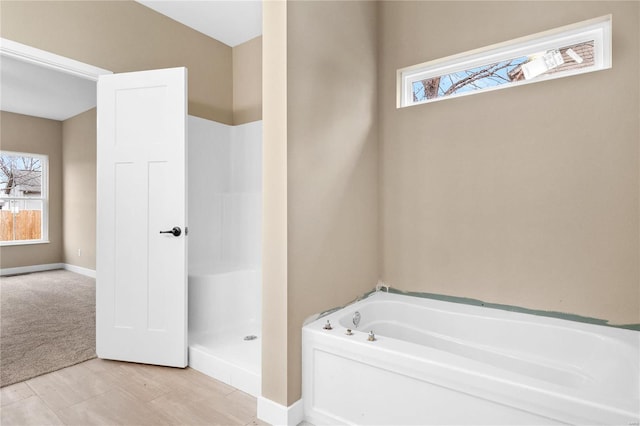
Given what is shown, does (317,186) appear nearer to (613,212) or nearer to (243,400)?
(243,400)

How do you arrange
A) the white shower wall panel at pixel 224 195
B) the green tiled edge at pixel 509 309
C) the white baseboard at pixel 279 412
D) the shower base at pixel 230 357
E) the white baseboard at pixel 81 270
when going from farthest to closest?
the white baseboard at pixel 81 270
the white shower wall panel at pixel 224 195
the shower base at pixel 230 357
the green tiled edge at pixel 509 309
the white baseboard at pixel 279 412

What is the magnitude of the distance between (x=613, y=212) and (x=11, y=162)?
7.87 meters

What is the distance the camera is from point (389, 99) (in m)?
2.61

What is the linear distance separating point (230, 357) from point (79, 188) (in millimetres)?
5040

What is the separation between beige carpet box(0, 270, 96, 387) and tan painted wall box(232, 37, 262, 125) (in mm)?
2441

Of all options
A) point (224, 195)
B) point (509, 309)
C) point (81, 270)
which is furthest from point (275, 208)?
point (81, 270)

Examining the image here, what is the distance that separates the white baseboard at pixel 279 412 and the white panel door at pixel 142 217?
2.81 feet

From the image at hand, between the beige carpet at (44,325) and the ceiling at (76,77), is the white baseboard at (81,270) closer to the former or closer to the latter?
the beige carpet at (44,325)

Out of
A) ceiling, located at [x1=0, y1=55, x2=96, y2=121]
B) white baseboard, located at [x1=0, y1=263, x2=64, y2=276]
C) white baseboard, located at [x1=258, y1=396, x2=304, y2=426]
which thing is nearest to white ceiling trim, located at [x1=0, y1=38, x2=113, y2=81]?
ceiling, located at [x1=0, y1=55, x2=96, y2=121]

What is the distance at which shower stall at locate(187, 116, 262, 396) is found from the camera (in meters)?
2.61

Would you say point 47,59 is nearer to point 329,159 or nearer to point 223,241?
point 223,241

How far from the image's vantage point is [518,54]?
2152 millimetres

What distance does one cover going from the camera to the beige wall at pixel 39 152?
18.5 ft

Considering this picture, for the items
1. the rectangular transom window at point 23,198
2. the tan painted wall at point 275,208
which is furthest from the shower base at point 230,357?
the rectangular transom window at point 23,198
